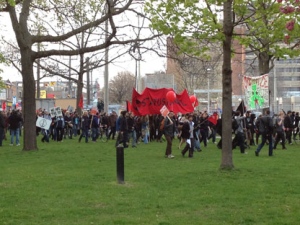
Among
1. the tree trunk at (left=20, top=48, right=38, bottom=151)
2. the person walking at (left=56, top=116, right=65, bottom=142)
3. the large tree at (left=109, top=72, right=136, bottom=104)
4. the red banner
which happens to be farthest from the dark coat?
the large tree at (left=109, top=72, right=136, bottom=104)

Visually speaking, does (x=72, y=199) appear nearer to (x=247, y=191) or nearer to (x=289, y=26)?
(x=247, y=191)

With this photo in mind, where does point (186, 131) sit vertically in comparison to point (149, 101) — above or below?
below

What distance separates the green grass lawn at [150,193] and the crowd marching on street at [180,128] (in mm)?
2063

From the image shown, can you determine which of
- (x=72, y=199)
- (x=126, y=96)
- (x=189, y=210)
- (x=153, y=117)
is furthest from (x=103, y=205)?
(x=126, y=96)

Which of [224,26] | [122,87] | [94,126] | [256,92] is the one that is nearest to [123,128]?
[94,126]

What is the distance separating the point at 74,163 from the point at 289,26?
11.1 m

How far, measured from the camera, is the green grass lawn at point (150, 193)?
847cm

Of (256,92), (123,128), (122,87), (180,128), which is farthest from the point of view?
(122,87)

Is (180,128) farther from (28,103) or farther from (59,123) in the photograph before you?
(59,123)

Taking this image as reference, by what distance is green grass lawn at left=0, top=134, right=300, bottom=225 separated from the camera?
8.47 meters

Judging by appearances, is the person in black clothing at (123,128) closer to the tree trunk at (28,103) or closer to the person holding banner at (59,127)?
the tree trunk at (28,103)

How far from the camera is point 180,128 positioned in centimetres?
2114

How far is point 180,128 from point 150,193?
1054cm

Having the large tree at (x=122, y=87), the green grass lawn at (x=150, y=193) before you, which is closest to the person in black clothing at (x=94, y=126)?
the green grass lawn at (x=150, y=193)
